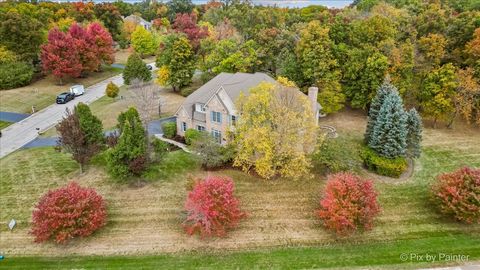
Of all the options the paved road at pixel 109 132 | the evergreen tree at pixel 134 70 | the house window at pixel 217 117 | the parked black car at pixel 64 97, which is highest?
the evergreen tree at pixel 134 70

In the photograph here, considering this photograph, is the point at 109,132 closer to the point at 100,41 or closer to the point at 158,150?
the point at 158,150

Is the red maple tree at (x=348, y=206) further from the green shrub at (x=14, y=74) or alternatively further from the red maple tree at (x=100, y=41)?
the green shrub at (x=14, y=74)

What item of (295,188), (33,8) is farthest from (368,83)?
(33,8)

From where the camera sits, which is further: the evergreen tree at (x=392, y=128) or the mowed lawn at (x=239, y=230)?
the evergreen tree at (x=392, y=128)

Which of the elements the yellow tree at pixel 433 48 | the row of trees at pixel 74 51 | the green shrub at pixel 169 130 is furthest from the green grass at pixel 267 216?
the row of trees at pixel 74 51


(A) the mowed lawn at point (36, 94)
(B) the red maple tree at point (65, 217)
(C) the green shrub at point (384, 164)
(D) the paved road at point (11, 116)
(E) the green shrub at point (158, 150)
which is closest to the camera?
(B) the red maple tree at point (65, 217)

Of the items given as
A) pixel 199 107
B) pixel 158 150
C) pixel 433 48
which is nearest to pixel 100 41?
pixel 199 107

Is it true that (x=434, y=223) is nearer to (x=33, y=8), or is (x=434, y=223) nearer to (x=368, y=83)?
(x=368, y=83)
